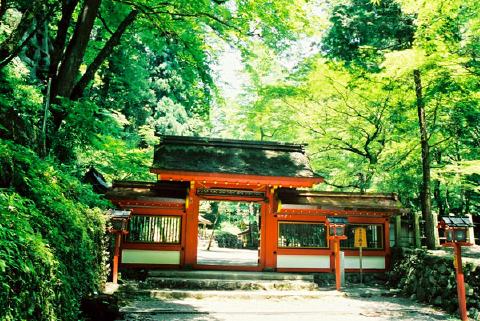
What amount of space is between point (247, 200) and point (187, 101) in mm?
4552

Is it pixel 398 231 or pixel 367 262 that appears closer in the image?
pixel 367 262

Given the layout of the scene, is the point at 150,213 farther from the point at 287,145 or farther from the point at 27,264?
the point at 27,264

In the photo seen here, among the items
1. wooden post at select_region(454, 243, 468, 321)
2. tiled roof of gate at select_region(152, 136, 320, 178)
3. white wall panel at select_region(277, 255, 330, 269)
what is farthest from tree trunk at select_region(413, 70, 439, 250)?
tiled roof of gate at select_region(152, 136, 320, 178)

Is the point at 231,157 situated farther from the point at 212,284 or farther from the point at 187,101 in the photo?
the point at 212,284

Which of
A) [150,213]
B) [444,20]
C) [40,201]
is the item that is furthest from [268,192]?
[40,201]

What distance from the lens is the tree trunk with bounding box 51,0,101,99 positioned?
8.41m

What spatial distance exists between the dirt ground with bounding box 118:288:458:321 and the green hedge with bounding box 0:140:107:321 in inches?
114

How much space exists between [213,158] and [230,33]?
4.63 meters

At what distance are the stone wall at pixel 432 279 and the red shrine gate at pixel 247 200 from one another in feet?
3.31

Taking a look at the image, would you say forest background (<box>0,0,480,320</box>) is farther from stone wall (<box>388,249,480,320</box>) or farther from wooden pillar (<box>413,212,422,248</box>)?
stone wall (<box>388,249,480,320</box>)

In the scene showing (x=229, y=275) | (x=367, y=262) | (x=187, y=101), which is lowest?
(x=229, y=275)

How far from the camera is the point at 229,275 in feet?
38.0

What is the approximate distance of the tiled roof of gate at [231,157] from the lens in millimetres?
12211

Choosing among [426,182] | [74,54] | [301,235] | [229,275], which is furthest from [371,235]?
[74,54]
